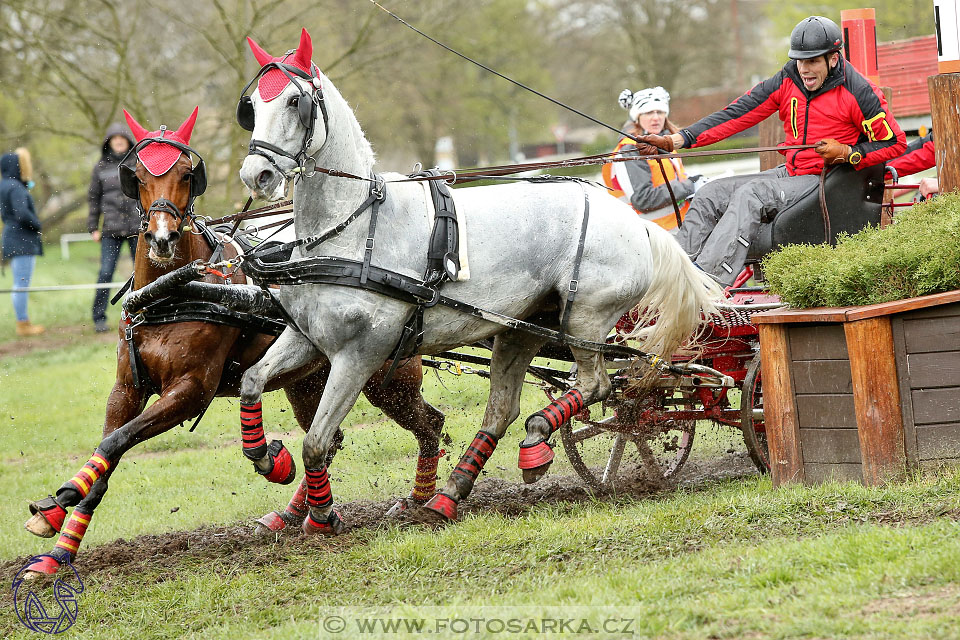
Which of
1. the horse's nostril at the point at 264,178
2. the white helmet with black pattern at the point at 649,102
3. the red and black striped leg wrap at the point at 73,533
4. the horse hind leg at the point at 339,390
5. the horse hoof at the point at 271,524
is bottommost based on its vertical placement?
the horse hoof at the point at 271,524

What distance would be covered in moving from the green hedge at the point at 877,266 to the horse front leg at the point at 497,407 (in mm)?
1319

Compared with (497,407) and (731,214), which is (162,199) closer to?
(497,407)

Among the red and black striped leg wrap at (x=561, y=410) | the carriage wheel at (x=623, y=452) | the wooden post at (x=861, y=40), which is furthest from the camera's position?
the wooden post at (x=861, y=40)

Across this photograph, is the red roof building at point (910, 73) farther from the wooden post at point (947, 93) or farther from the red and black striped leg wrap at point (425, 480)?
the red and black striped leg wrap at point (425, 480)

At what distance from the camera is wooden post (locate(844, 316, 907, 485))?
4.64 metres

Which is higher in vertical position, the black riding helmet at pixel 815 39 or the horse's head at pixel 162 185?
the black riding helmet at pixel 815 39

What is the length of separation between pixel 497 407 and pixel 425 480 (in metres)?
0.84

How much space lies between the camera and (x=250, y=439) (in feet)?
15.9

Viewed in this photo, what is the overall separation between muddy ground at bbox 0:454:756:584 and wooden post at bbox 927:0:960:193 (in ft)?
6.84

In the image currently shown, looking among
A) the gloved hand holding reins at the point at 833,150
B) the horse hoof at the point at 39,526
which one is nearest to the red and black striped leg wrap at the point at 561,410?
the gloved hand holding reins at the point at 833,150

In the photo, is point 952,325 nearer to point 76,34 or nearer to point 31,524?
A: point 31,524

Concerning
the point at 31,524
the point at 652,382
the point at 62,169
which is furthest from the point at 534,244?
the point at 62,169

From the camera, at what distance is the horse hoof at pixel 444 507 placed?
17.2 ft

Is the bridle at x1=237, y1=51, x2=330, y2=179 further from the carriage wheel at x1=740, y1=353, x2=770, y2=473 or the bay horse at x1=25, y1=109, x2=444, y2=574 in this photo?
the carriage wheel at x1=740, y1=353, x2=770, y2=473
